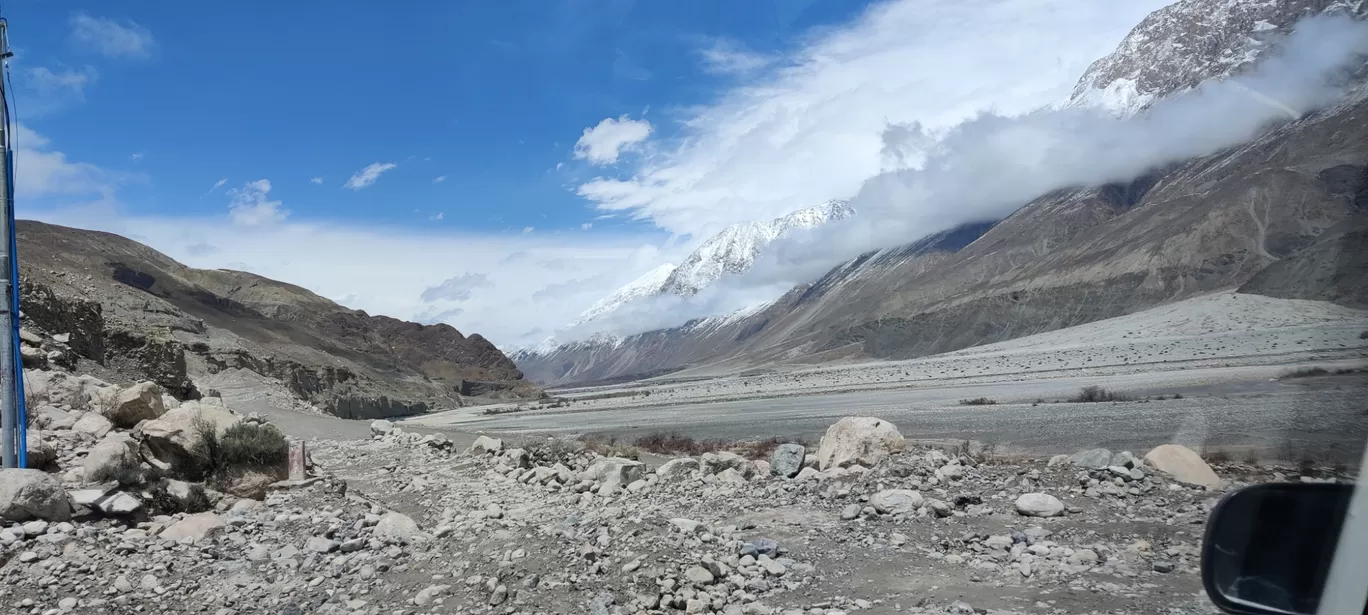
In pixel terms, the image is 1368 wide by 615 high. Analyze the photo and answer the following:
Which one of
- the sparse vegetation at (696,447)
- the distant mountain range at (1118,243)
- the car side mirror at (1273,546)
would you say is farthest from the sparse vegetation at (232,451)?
the distant mountain range at (1118,243)

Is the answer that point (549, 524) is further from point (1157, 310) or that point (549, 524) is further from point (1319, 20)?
point (1157, 310)

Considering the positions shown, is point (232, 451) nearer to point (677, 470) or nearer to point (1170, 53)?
point (677, 470)

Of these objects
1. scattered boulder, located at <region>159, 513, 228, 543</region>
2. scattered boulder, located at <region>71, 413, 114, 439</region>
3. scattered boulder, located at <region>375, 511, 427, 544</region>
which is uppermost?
scattered boulder, located at <region>71, 413, 114, 439</region>

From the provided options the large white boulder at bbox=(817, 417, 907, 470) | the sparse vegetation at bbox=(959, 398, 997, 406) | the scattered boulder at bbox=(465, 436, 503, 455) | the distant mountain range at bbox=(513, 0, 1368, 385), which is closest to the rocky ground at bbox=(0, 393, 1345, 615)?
the large white boulder at bbox=(817, 417, 907, 470)

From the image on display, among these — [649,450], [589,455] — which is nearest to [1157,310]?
[649,450]

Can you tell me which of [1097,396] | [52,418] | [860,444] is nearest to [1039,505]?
[860,444]

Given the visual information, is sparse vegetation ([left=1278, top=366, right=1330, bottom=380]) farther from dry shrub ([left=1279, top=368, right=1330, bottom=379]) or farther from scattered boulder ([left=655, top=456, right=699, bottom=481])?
scattered boulder ([left=655, top=456, right=699, bottom=481])
